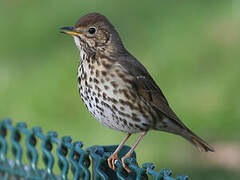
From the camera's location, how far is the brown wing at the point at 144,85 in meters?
4.56

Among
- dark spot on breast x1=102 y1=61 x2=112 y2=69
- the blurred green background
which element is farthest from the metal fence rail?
the blurred green background

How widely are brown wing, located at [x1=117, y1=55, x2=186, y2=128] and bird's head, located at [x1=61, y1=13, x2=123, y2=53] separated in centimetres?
17

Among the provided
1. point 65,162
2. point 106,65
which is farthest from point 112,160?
point 106,65

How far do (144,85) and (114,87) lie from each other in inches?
13.5

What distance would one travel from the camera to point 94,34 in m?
4.67

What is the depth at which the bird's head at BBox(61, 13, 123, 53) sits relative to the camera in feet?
14.9

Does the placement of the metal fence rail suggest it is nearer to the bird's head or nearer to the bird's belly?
the bird's belly

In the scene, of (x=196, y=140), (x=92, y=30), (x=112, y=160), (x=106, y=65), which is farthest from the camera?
(x=196, y=140)

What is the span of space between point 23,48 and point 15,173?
4.72m

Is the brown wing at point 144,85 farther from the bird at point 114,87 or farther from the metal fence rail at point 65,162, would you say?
the metal fence rail at point 65,162

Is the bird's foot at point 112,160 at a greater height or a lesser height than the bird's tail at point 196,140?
greater

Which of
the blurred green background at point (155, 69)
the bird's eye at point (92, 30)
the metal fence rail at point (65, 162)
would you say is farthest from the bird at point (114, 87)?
the blurred green background at point (155, 69)

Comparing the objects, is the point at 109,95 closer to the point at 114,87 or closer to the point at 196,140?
the point at 114,87

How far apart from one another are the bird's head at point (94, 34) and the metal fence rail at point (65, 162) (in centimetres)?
77
